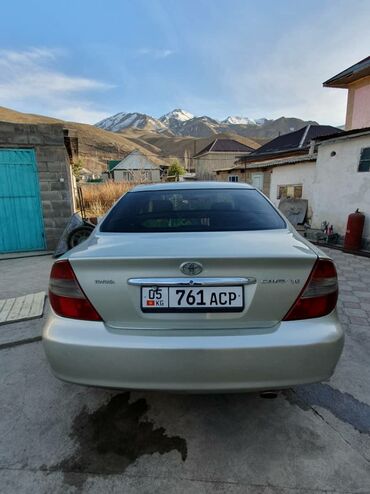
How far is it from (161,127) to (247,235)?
172 m

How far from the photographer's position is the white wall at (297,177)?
953 cm

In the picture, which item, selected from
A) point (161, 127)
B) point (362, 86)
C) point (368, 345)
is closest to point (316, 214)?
point (362, 86)

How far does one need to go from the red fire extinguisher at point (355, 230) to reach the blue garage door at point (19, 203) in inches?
266

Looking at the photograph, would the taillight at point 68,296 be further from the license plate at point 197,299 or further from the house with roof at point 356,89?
the house with roof at point 356,89

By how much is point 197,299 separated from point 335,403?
53.0 inches

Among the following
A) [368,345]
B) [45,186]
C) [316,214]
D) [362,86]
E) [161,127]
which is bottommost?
[368,345]

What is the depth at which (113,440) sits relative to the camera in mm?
1648

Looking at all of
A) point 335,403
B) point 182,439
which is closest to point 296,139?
point 335,403

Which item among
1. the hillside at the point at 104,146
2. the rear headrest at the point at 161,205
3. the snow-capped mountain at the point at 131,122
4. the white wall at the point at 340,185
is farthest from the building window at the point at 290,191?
the snow-capped mountain at the point at 131,122

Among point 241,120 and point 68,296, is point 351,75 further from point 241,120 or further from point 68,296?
point 241,120

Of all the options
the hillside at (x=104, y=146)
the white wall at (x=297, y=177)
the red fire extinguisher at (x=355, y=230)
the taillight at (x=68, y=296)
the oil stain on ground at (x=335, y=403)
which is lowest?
Result: the oil stain on ground at (x=335, y=403)

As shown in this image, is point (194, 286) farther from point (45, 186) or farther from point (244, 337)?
point (45, 186)

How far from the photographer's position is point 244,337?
1.36 metres

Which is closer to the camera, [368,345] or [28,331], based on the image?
[368,345]
